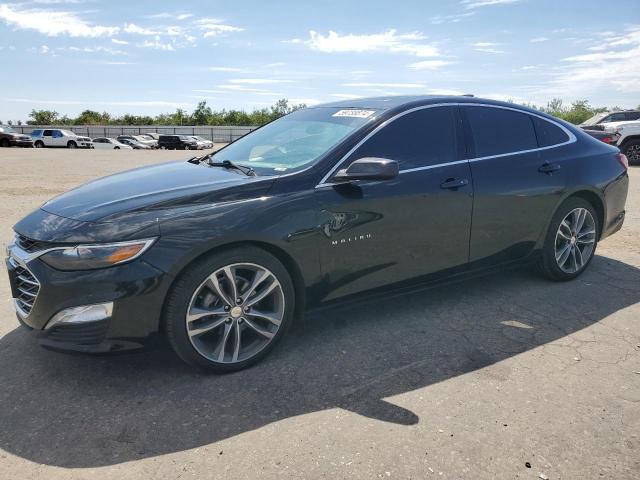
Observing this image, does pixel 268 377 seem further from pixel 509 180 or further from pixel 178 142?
pixel 178 142

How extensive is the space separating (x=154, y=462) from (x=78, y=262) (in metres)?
1.10

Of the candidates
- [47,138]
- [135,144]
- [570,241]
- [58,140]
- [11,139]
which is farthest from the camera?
[135,144]

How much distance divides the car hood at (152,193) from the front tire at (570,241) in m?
2.76

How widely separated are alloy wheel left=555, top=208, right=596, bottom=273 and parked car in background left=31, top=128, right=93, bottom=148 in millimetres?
42909

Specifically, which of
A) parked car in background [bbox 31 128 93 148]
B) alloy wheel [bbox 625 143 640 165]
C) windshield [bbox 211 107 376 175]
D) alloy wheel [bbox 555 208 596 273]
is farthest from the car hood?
parked car in background [bbox 31 128 93 148]

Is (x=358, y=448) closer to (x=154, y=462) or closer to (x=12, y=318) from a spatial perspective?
(x=154, y=462)

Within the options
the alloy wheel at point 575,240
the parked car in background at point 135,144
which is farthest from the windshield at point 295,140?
the parked car in background at point 135,144

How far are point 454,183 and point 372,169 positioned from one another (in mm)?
902

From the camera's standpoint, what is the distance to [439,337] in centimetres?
376

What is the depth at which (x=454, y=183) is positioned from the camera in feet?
13.0

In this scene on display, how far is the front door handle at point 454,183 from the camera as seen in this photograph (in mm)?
3924

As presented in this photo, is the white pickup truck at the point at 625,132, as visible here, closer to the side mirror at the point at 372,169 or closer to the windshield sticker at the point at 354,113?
the windshield sticker at the point at 354,113

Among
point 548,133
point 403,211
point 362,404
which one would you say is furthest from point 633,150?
point 362,404

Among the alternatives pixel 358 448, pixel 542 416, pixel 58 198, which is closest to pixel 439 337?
pixel 542 416
